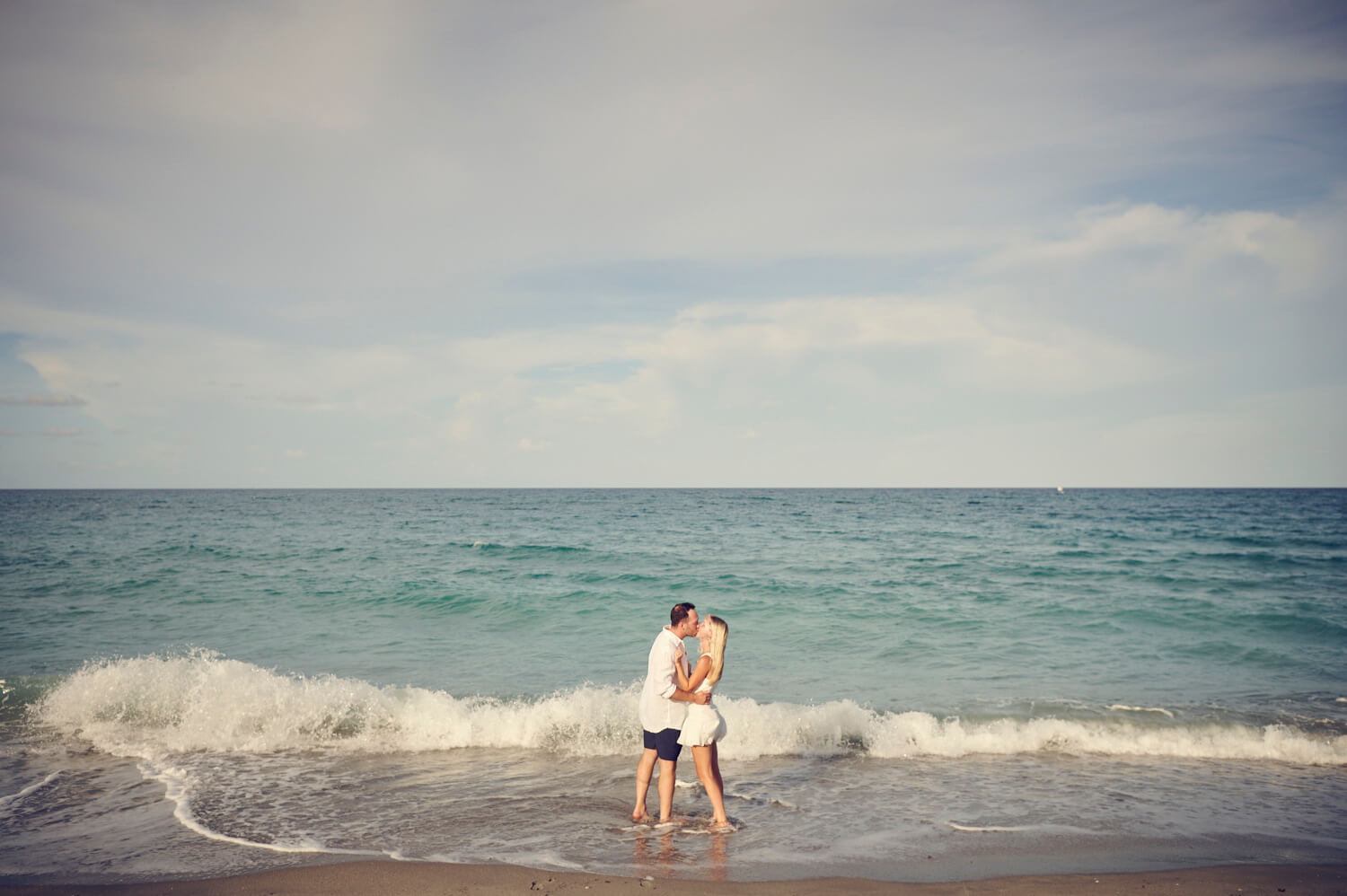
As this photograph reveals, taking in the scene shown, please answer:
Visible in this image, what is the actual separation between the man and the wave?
239cm

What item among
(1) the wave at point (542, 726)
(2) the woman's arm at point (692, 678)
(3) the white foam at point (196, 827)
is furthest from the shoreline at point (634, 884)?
(1) the wave at point (542, 726)

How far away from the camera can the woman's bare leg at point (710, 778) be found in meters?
6.42

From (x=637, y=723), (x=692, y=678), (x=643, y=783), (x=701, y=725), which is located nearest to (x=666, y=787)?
(x=643, y=783)

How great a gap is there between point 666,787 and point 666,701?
2.76 ft

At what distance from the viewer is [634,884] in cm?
530

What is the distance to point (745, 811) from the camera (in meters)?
6.95

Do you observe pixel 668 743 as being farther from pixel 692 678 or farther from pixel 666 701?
pixel 692 678

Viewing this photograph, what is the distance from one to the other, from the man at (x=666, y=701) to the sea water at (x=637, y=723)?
41 cm

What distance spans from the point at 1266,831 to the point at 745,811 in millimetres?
4582

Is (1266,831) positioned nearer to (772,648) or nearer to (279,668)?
(772,648)

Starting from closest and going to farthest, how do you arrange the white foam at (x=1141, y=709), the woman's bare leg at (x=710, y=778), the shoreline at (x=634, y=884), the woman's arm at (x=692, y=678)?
the shoreline at (x=634, y=884) → the woman's arm at (x=692, y=678) → the woman's bare leg at (x=710, y=778) → the white foam at (x=1141, y=709)

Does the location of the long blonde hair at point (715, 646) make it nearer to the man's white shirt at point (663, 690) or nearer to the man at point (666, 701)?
the man at point (666, 701)

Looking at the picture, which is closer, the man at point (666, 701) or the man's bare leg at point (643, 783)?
the man at point (666, 701)

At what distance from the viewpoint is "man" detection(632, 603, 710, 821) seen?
250 inches
